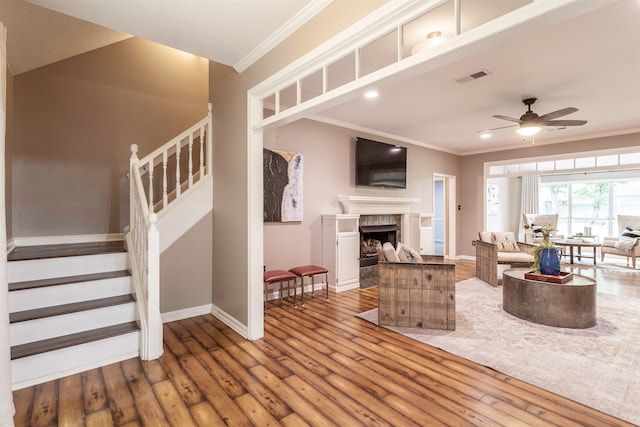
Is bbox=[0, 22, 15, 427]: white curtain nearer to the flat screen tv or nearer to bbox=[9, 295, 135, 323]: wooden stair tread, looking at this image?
bbox=[9, 295, 135, 323]: wooden stair tread

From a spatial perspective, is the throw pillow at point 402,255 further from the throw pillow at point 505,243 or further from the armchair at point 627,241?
the armchair at point 627,241

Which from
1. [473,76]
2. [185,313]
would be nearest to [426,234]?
[473,76]

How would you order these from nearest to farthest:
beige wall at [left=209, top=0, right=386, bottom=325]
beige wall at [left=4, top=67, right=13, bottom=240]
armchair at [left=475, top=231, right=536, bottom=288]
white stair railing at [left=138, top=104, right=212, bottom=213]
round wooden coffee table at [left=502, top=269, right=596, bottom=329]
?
beige wall at [left=209, top=0, right=386, bottom=325] < beige wall at [left=4, top=67, right=13, bottom=240] < round wooden coffee table at [left=502, top=269, right=596, bottom=329] < white stair railing at [left=138, top=104, right=212, bottom=213] < armchair at [left=475, top=231, right=536, bottom=288]

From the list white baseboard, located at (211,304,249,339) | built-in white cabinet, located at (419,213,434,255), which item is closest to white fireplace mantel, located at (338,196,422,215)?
built-in white cabinet, located at (419,213,434,255)

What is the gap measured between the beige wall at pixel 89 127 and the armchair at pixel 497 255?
5.19 metres

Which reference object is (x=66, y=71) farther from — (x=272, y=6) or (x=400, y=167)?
(x=400, y=167)

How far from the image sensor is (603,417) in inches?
75.5

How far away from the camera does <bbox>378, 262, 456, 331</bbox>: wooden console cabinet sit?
319 cm

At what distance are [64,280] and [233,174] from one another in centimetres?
178

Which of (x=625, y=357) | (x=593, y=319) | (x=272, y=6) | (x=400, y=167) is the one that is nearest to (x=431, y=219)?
(x=400, y=167)

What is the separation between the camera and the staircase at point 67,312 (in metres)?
2.33

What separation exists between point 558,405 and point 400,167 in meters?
4.82

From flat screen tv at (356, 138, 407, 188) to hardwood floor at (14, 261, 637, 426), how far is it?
3.25m

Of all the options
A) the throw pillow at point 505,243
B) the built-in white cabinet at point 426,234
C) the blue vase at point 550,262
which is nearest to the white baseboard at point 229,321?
the blue vase at point 550,262
